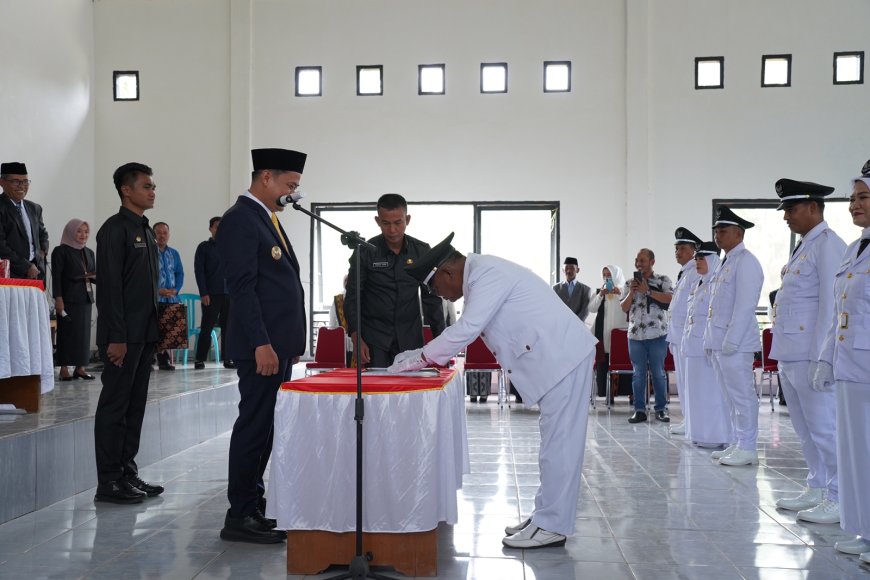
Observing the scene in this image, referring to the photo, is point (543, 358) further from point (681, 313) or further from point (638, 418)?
point (638, 418)

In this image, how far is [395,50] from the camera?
38.7 ft

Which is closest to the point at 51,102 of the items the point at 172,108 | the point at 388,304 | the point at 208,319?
the point at 172,108

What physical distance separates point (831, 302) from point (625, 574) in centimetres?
173

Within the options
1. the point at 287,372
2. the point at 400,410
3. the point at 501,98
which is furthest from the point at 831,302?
the point at 501,98

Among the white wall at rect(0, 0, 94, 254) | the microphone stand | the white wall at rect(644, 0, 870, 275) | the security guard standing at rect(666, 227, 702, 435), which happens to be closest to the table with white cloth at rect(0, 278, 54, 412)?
the microphone stand

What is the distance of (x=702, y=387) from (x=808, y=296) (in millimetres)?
2199

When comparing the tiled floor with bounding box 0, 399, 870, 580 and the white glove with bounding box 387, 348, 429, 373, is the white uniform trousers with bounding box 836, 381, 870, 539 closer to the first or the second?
the tiled floor with bounding box 0, 399, 870, 580

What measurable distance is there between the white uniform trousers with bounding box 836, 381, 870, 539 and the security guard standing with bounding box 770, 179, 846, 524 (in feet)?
1.94

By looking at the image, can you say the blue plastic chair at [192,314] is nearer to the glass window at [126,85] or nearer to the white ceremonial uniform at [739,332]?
the glass window at [126,85]

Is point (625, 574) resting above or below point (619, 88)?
below

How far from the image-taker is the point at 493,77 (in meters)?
Result: 11.7

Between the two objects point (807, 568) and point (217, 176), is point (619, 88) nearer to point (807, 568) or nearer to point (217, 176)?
point (217, 176)

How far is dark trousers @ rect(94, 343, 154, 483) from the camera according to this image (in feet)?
13.2

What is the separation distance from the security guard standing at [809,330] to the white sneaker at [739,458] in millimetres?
1180
